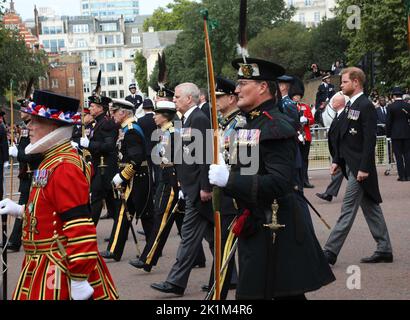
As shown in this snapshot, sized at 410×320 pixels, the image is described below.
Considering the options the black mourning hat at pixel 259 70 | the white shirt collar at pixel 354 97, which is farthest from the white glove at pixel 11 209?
the white shirt collar at pixel 354 97

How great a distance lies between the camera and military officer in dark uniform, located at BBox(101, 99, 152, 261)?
11.1m

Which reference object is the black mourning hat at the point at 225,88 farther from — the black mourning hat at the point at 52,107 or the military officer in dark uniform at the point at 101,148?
the military officer in dark uniform at the point at 101,148

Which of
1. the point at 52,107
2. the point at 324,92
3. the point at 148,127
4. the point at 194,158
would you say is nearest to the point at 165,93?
the point at 194,158

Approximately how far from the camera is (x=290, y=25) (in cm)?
7650

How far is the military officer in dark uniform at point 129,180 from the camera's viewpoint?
11.1 metres

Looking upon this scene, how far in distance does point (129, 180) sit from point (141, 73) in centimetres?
13473

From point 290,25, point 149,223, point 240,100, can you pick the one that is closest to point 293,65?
point 290,25

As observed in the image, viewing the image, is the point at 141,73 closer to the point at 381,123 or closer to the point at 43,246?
the point at 381,123

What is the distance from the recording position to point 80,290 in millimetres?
5129

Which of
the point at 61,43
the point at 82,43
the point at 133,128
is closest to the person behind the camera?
the point at 133,128

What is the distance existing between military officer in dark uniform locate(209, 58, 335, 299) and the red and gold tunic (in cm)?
87

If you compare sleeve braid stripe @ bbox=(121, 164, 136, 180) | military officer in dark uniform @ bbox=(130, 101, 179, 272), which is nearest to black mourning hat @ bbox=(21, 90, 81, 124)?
military officer in dark uniform @ bbox=(130, 101, 179, 272)

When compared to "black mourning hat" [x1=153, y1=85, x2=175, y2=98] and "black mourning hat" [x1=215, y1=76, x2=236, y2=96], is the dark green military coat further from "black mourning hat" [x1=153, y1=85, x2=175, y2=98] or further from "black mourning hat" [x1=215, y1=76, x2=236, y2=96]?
"black mourning hat" [x1=153, y1=85, x2=175, y2=98]

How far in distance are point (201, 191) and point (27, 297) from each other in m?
3.49
